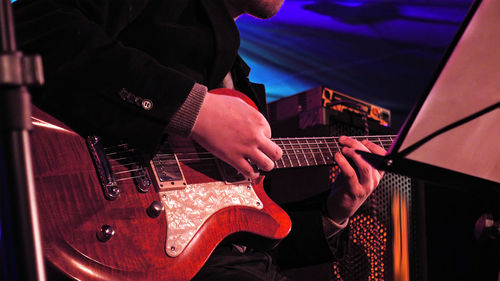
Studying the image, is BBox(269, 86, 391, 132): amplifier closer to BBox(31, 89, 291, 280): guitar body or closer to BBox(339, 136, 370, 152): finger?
BBox(339, 136, 370, 152): finger

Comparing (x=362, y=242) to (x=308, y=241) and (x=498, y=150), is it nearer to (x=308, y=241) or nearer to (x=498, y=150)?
(x=308, y=241)

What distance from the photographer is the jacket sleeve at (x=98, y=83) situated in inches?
32.3

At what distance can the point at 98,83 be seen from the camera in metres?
0.83

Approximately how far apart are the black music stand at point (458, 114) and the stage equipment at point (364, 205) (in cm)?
84

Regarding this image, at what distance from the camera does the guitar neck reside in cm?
124

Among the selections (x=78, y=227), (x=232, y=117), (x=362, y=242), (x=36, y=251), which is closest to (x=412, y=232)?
(x=362, y=242)

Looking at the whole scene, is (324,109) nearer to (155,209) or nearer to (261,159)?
(261,159)

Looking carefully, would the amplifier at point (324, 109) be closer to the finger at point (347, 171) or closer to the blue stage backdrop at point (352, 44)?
the finger at point (347, 171)

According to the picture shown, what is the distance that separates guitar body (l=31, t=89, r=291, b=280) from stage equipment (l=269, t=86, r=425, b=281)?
745 millimetres

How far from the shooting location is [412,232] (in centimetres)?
175

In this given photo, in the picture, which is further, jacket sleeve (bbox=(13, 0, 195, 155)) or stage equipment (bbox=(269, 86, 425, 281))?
stage equipment (bbox=(269, 86, 425, 281))

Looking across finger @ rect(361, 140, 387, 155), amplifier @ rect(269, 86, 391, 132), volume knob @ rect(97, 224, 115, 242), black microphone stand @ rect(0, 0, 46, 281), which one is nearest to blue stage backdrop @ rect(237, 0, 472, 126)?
amplifier @ rect(269, 86, 391, 132)

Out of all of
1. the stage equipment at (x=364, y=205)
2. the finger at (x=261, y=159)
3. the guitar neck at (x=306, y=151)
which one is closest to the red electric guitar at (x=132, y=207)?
the finger at (x=261, y=159)

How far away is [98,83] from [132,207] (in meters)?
0.24
